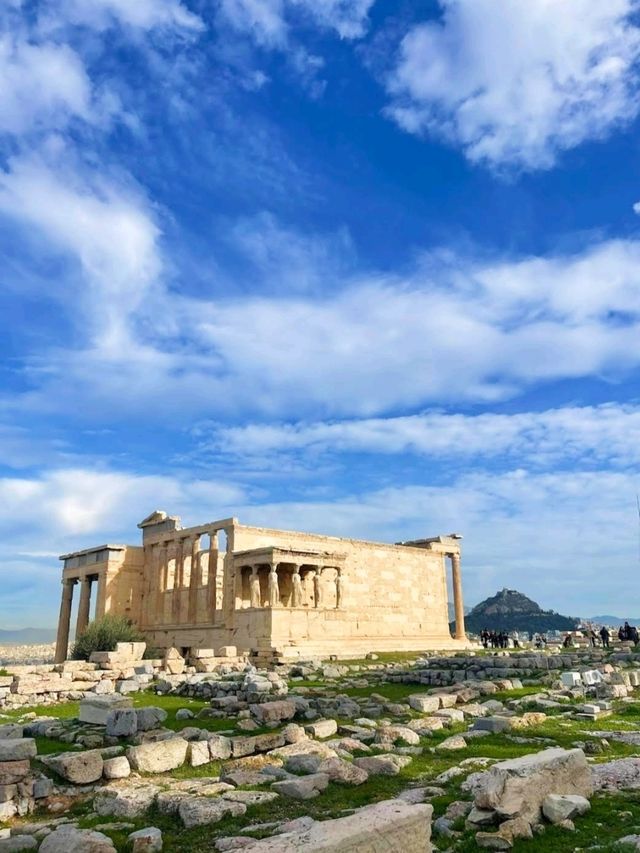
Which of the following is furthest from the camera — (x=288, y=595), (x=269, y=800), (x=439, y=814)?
(x=288, y=595)

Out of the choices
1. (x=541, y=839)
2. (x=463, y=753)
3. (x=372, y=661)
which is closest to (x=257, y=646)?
(x=372, y=661)

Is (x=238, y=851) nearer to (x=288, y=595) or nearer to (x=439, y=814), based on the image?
(x=439, y=814)

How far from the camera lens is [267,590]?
37219 millimetres

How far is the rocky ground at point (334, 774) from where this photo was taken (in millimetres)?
5781

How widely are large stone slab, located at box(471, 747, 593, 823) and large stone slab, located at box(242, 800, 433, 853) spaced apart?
3.55ft

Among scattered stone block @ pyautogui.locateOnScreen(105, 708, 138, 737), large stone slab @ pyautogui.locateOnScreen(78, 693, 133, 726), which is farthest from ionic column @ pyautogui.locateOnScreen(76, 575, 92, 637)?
scattered stone block @ pyautogui.locateOnScreen(105, 708, 138, 737)

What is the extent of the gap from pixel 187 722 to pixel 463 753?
5717 mm

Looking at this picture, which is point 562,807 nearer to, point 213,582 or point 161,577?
point 213,582

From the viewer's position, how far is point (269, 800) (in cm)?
719

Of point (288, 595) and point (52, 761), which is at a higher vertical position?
point (288, 595)

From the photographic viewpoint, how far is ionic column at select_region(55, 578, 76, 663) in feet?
131

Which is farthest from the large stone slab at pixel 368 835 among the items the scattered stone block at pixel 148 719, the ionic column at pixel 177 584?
the ionic column at pixel 177 584

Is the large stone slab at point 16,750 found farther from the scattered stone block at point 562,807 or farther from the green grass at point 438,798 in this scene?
the scattered stone block at point 562,807

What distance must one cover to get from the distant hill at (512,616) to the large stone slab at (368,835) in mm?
88712
